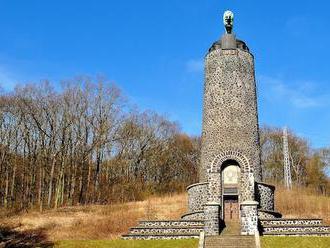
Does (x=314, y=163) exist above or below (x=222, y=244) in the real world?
above

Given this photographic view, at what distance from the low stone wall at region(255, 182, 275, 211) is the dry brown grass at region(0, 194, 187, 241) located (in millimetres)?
7634

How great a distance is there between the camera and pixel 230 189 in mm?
27359

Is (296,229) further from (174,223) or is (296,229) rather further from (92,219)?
(92,219)

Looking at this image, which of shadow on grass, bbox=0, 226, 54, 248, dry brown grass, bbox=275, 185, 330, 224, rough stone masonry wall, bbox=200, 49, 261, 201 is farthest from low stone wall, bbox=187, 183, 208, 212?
shadow on grass, bbox=0, 226, 54, 248

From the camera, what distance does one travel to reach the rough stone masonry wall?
2900 centimetres

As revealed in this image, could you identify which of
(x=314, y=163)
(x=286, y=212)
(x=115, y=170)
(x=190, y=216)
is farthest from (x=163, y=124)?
(x=190, y=216)

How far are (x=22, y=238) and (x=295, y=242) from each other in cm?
1539

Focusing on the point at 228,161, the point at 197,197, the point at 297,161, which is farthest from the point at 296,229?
the point at 297,161

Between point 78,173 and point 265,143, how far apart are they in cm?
2335

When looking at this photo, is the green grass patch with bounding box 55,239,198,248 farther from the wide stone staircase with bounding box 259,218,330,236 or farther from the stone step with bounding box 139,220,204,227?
the wide stone staircase with bounding box 259,218,330,236

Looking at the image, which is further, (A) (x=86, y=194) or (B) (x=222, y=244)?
(A) (x=86, y=194)

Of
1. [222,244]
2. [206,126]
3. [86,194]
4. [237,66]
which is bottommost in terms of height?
[222,244]

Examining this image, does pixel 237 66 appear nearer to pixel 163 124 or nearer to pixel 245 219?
pixel 245 219

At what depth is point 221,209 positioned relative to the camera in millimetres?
27094
